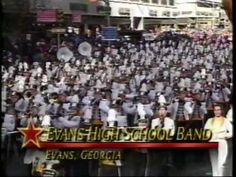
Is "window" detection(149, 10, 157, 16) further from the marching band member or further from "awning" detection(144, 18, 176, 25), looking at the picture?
the marching band member

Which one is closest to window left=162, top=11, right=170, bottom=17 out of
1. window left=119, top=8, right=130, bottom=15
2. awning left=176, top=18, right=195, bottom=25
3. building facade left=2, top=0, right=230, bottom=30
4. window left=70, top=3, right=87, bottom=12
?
building facade left=2, top=0, right=230, bottom=30

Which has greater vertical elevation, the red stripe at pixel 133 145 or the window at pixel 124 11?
the window at pixel 124 11

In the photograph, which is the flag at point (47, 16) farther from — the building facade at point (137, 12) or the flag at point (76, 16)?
the flag at point (76, 16)

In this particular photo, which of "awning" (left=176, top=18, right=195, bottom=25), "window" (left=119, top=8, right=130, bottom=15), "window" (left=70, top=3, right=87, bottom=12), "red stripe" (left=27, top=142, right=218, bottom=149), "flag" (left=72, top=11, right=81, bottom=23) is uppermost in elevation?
"window" (left=70, top=3, right=87, bottom=12)

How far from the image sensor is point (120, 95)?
7.46 metres

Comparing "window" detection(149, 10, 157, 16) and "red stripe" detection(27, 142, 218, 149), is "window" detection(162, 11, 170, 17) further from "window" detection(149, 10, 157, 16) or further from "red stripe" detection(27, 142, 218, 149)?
"red stripe" detection(27, 142, 218, 149)

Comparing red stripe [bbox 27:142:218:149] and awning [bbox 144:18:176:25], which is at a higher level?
awning [bbox 144:18:176:25]

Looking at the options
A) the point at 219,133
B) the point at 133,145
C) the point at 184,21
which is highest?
the point at 184,21

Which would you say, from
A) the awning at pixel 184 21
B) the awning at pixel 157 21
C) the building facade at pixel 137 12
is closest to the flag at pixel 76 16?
the building facade at pixel 137 12

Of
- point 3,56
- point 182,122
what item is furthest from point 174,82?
point 3,56

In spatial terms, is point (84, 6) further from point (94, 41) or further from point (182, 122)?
point (182, 122)

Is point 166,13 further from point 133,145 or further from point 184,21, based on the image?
point 133,145

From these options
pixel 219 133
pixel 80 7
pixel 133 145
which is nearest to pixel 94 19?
pixel 80 7

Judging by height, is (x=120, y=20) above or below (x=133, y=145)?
above
